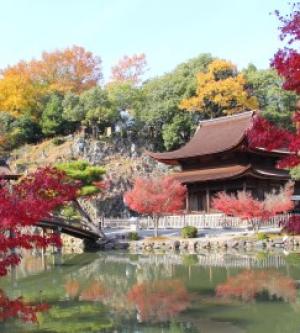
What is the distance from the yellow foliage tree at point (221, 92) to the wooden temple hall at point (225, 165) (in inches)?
221

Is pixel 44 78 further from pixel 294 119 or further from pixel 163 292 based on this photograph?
pixel 294 119

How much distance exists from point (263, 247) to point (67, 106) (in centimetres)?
2750

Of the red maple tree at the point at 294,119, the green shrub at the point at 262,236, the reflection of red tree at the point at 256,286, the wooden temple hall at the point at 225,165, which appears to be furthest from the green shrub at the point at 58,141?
the red maple tree at the point at 294,119

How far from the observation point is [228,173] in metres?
36.6

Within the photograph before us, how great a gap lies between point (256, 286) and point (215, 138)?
81.4ft

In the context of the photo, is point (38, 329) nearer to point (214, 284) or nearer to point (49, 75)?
point (214, 284)

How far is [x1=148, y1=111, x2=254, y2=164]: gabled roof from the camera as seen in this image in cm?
3872

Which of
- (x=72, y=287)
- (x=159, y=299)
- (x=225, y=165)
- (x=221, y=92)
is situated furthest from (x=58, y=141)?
(x=159, y=299)

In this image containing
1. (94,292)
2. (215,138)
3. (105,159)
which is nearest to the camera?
(94,292)

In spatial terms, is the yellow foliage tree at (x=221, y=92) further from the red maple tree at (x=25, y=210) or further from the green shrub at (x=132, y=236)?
the red maple tree at (x=25, y=210)

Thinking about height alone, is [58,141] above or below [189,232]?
above

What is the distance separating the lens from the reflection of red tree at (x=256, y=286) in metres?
15.3

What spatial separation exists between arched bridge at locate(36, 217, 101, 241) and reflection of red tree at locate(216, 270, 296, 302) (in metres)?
11.2

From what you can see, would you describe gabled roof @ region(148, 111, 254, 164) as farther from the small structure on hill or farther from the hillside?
the small structure on hill
